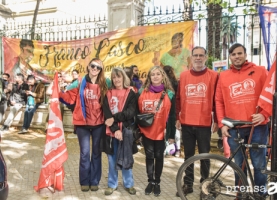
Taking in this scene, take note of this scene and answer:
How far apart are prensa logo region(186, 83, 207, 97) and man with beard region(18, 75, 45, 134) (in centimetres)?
648

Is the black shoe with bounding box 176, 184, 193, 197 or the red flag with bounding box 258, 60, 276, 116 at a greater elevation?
the red flag with bounding box 258, 60, 276, 116

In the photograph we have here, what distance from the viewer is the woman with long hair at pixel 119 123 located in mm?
4160

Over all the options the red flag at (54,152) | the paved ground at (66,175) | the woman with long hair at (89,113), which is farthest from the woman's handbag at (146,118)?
the red flag at (54,152)

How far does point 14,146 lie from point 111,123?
14.2 ft

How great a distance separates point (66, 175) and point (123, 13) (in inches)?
209

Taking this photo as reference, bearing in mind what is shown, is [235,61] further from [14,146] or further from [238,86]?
[14,146]

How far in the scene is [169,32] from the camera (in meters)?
8.13

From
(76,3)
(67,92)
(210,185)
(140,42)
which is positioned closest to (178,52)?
(140,42)

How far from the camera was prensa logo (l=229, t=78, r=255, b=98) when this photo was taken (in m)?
3.58

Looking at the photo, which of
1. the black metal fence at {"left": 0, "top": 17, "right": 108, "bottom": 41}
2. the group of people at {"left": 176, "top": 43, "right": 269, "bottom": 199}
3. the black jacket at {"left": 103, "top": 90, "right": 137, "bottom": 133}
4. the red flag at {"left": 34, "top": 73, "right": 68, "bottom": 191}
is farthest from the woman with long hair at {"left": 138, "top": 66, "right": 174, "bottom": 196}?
the black metal fence at {"left": 0, "top": 17, "right": 108, "bottom": 41}

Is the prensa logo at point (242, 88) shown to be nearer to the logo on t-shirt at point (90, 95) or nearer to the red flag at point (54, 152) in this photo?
the logo on t-shirt at point (90, 95)

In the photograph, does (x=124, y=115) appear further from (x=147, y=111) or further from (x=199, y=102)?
(x=199, y=102)

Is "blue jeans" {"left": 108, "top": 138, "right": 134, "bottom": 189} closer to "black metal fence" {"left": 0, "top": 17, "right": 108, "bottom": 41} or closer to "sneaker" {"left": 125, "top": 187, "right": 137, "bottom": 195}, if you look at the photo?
"sneaker" {"left": 125, "top": 187, "right": 137, "bottom": 195}

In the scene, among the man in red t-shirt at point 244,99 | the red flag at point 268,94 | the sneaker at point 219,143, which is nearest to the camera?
the red flag at point 268,94
